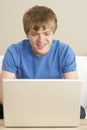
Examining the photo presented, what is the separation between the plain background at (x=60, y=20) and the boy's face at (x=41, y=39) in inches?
41.4

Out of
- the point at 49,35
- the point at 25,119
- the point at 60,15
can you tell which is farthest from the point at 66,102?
the point at 60,15

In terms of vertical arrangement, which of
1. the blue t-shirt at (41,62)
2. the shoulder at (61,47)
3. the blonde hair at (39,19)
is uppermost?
the blonde hair at (39,19)

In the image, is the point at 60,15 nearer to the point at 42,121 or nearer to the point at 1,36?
the point at 1,36

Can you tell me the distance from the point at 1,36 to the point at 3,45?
8 cm

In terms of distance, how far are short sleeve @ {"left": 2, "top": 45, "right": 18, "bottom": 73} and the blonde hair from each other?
0.15m

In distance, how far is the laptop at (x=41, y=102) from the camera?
851 mm

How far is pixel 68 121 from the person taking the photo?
930mm

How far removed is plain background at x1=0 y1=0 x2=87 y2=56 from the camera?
230cm

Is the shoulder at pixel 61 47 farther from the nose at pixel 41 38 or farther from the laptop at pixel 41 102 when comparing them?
the laptop at pixel 41 102

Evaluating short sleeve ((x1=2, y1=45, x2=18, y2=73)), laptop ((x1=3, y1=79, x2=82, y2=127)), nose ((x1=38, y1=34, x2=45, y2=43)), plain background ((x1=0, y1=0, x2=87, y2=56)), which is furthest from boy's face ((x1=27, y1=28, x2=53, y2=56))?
plain background ((x1=0, y1=0, x2=87, y2=56))

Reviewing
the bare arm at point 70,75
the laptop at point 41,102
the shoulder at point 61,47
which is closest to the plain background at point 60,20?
the shoulder at point 61,47

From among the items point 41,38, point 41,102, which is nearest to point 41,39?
point 41,38

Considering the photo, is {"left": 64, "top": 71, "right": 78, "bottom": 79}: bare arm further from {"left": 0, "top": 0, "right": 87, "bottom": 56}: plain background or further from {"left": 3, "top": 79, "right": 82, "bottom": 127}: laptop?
{"left": 0, "top": 0, "right": 87, "bottom": 56}: plain background

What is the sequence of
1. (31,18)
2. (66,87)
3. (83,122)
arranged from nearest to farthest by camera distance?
(66,87) → (83,122) → (31,18)
